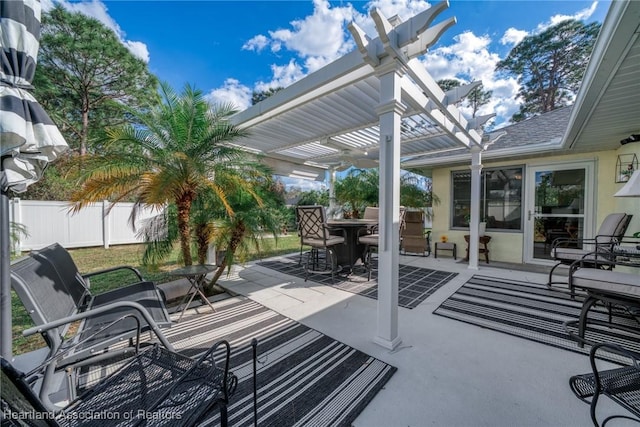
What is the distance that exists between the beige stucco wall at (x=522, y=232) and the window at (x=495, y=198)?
0.17 meters

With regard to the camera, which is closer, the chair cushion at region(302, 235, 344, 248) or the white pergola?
the white pergola

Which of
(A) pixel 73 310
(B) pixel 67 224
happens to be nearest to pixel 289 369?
(A) pixel 73 310

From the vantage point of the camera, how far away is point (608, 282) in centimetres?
232

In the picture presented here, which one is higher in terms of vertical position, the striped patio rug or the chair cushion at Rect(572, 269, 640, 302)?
the chair cushion at Rect(572, 269, 640, 302)

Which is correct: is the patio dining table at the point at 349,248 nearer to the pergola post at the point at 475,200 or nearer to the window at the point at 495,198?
the pergola post at the point at 475,200

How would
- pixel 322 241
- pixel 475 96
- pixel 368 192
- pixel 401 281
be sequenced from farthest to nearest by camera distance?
pixel 475 96, pixel 368 192, pixel 401 281, pixel 322 241

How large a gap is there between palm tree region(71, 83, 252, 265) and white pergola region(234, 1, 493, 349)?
948mm

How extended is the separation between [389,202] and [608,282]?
2213 mm

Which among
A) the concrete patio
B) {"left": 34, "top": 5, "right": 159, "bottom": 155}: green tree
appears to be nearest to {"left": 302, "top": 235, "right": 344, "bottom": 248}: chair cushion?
the concrete patio

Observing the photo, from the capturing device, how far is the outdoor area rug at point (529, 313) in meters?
2.54

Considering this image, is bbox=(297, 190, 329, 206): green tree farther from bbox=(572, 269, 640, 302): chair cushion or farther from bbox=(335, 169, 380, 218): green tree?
bbox=(572, 269, 640, 302): chair cushion

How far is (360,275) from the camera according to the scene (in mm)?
4996

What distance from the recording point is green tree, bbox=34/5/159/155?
336 inches

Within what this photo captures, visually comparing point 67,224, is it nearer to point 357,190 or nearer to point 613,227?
point 357,190
